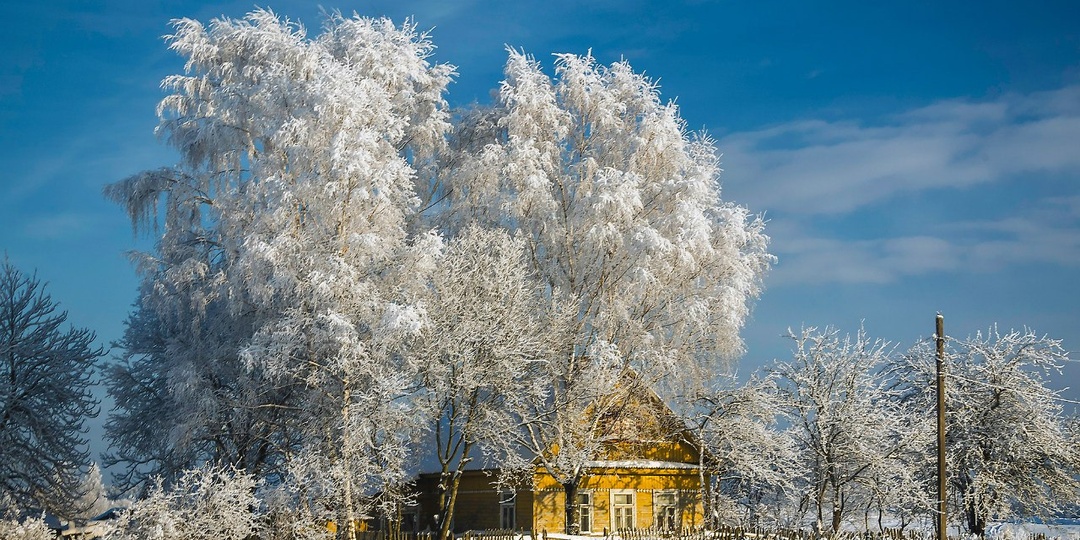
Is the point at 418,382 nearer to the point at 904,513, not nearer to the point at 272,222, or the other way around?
the point at 272,222

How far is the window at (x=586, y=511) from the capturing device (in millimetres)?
34000

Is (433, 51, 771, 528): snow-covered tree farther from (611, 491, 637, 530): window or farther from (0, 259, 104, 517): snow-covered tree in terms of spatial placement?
(0, 259, 104, 517): snow-covered tree

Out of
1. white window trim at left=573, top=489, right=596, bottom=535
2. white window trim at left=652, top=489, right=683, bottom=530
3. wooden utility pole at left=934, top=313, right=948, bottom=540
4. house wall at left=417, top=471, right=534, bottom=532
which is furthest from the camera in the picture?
white window trim at left=652, top=489, right=683, bottom=530

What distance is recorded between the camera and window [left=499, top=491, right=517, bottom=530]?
32.9 m

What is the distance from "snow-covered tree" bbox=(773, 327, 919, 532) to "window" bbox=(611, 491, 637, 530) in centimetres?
639

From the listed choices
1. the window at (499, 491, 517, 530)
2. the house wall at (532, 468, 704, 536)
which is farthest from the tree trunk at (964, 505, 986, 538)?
the window at (499, 491, 517, 530)

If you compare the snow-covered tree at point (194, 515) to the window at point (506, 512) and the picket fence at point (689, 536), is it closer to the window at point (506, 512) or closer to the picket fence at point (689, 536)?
the picket fence at point (689, 536)

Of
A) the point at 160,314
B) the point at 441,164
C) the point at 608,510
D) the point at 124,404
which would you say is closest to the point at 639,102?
the point at 441,164

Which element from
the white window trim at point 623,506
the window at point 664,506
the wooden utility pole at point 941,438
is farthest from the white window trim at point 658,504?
the wooden utility pole at point 941,438

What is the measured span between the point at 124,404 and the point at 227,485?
1146cm

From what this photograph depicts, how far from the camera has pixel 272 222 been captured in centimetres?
2645

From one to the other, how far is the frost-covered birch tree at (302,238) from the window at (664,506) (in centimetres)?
1139

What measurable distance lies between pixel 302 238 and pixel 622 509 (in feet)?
52.2

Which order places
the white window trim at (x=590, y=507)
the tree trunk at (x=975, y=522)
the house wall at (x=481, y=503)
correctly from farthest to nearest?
the tree trunk at (x=975, y=522) → the white window trim at (x=590, y=507) → the house wall at (x=481, y=503)
